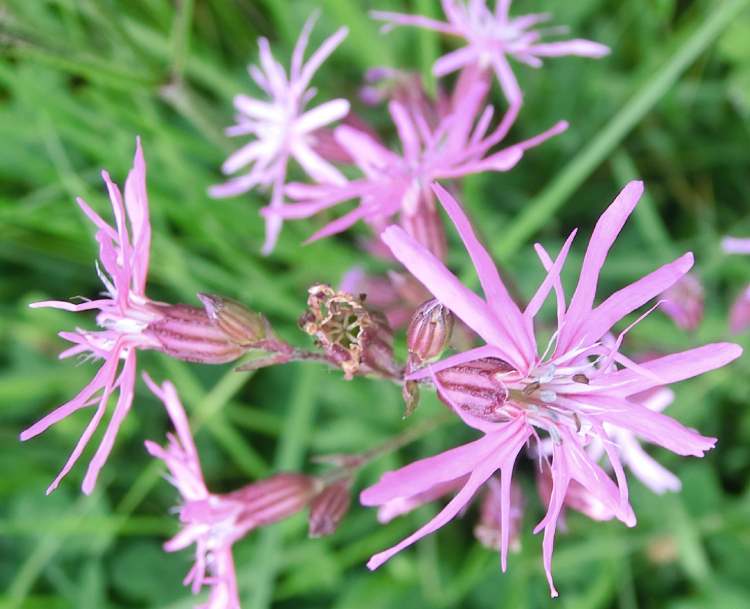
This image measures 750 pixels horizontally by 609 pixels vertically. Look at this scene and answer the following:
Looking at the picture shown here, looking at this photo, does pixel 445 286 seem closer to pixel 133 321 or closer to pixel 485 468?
pixel 485 468

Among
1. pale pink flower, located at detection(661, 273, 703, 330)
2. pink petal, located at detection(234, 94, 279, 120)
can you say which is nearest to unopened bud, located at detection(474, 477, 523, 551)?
pale pink flower, located at detection(661, 273, 703, 330)

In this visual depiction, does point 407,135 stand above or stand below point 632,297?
above

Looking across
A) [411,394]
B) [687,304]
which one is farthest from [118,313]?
[687,304]

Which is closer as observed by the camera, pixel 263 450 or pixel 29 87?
pixel 29 87

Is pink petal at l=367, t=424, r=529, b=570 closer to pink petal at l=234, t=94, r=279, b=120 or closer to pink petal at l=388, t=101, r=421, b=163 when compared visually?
pink petal at l=388, t=101, r=421, b=163

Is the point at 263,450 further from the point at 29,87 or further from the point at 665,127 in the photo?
the point at 665,127

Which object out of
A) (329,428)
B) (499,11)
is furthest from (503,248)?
(329,428)

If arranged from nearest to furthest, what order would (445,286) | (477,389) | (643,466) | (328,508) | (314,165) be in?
(445,286), (477,389), (328,508), (643,466), (314,165)
